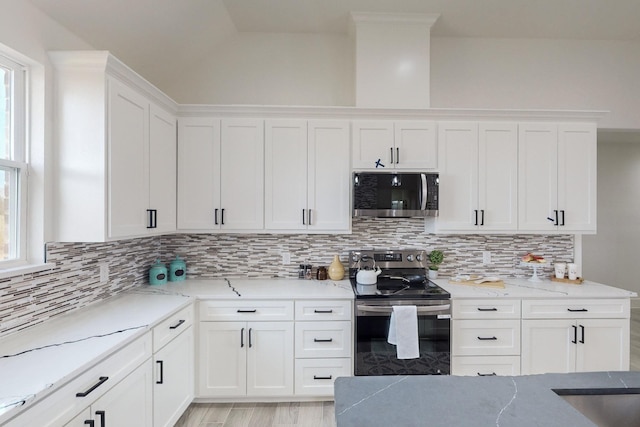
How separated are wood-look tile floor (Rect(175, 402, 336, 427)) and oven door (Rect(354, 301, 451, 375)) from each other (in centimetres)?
45

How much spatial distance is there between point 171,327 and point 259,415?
1.03 m

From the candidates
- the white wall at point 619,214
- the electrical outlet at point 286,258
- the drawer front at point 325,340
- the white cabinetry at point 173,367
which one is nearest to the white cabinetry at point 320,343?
the drawer front at point 325,340

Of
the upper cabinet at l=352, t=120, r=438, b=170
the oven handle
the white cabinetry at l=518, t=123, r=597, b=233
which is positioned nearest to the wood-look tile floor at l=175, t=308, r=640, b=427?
the oven handle

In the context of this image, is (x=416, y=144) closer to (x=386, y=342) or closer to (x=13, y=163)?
(x=386, y=342)

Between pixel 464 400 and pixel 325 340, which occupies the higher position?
pixel 464 400

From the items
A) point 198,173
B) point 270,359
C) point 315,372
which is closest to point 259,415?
point 270,359

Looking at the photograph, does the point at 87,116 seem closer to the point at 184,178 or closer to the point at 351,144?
the point at 184,178

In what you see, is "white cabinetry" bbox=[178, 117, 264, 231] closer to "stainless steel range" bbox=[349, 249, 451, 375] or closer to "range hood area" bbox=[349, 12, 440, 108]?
"range hood area" bbox=[349, 12, 440, 108]

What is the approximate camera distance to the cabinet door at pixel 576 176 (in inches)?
115

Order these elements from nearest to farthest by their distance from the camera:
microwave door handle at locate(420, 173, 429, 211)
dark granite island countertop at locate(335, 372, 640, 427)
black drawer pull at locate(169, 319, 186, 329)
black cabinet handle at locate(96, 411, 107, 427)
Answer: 1. dark granite island countertop at locate(335, 372, 640, 427)
2. black cabinet handle at locate(96, 411, 107, 427)
3. black drawer pull at locate(169, 319, 186, 329)
4. microwave door handle at locate(420, 173, 429, 211)

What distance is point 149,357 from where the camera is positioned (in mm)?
1896

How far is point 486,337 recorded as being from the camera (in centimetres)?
259

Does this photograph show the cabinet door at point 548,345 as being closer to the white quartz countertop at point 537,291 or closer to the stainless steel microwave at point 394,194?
A: the white quartz countertop at point 537,291

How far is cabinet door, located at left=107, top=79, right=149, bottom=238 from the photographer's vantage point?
196cm
